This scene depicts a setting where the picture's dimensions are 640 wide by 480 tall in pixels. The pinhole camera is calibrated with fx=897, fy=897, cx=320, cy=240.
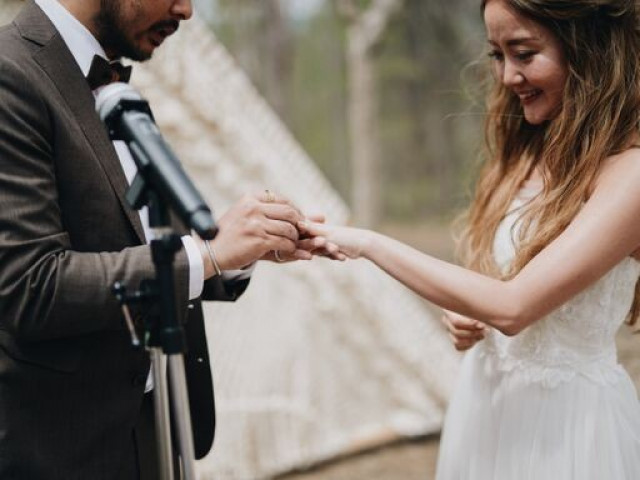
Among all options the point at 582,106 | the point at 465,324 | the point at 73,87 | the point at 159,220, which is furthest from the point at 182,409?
the point at 582,106

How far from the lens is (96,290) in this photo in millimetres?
1976

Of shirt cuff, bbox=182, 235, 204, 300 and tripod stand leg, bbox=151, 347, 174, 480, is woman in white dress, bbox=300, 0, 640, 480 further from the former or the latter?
tripod stand leg, bbox=151, 347, 174, 480

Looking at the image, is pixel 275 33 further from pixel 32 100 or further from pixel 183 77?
pixel 32 100

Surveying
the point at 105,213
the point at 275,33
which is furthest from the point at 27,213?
the point at 275,33

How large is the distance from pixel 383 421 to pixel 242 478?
1157mm

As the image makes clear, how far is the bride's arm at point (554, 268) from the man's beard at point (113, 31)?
2.96ft

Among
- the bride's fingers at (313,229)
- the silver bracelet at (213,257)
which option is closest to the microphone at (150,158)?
the silver bracelet at (213,257)

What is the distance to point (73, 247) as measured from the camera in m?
2.11

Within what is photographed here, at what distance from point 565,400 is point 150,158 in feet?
4.97

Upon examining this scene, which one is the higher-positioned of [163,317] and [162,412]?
[163,317]

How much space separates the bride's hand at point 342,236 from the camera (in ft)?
8.36

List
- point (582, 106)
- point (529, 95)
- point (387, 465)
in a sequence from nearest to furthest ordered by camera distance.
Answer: point (582, 106) → point (529, 95) → point (387, 465)

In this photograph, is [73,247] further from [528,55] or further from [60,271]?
[528,55]

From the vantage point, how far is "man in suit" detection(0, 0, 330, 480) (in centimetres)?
195
